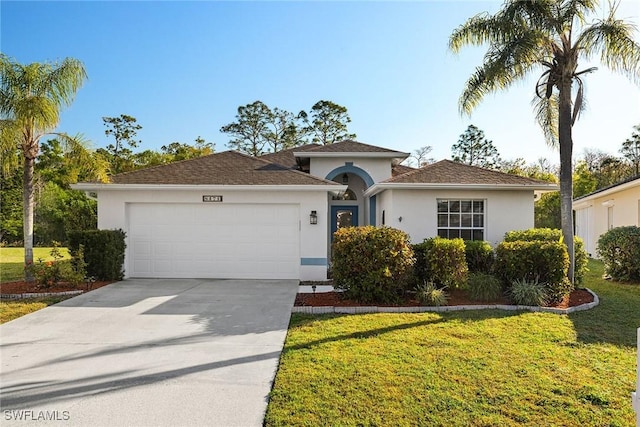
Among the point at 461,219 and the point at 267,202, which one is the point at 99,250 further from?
the point at 461,219

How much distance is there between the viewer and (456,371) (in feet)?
14.7

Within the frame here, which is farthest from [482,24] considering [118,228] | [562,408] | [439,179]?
[118,228]

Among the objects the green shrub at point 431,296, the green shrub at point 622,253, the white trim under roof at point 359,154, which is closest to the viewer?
the green shrub at point 431,296

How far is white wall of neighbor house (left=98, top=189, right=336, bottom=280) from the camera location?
10.9m

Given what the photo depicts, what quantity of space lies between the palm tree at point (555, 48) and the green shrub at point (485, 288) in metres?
2.11

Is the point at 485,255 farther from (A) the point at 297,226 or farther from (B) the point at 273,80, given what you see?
(B) the point at 273,80

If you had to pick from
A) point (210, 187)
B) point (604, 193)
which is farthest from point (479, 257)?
point (604, 193)

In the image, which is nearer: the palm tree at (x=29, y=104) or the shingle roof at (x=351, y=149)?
the palm tree at (x=29, y=104)

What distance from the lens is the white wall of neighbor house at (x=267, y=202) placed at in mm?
10930

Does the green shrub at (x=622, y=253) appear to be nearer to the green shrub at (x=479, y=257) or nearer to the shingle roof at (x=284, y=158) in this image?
the green shrub at (x=479, y=257)

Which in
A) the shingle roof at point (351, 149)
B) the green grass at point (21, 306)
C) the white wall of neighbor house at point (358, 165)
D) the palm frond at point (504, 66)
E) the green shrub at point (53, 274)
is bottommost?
the green grass at point (21, 306)

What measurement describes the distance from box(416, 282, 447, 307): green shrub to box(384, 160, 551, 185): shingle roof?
4176mm

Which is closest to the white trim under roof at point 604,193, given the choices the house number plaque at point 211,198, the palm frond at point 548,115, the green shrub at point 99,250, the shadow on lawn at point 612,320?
the palm frond at point 548,115

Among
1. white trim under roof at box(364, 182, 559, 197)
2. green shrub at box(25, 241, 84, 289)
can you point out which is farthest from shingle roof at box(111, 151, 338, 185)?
green shrub at box(25, 241, 84, 289)
